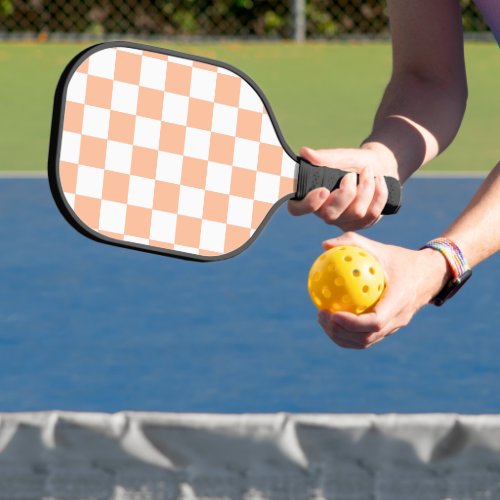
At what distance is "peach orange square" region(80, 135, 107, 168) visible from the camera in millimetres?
2156

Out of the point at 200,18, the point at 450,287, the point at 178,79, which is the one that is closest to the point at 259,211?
the point at 178,79

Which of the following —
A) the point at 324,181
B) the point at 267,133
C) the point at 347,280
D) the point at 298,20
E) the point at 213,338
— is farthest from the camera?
the point at 298,20

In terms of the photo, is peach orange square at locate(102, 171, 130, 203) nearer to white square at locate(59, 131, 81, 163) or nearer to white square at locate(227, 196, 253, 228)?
white square at locate(59, 131, 81, 163)

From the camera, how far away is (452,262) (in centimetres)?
214

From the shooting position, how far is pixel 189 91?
7.48 ft

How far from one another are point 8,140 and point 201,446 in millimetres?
6022

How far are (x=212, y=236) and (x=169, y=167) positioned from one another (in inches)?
5.2

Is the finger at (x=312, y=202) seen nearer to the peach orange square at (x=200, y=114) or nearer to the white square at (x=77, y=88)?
the peach orange square at (x=200, y=114)

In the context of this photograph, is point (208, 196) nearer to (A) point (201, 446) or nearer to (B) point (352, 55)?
(A) point (201, 446)

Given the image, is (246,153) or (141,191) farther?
(246,153)

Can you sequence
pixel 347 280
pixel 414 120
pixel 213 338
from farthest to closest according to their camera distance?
pixel 213 338 < pixel 414 120 < pixel 347 280

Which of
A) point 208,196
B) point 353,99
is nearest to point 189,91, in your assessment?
point 208,196

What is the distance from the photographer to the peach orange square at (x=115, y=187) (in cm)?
218

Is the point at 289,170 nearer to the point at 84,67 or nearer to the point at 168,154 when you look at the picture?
the point at 168,154
